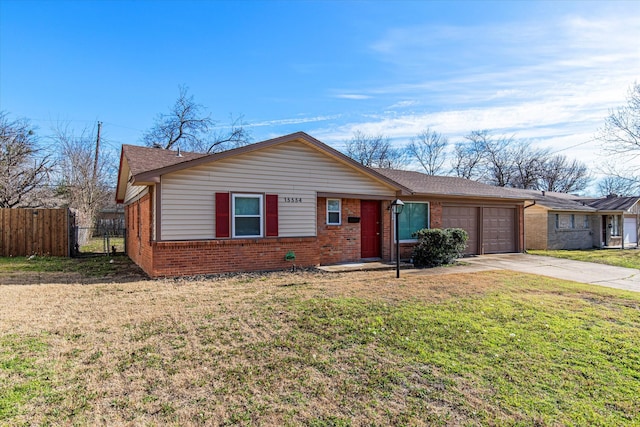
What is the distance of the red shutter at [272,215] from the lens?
952 centimetres

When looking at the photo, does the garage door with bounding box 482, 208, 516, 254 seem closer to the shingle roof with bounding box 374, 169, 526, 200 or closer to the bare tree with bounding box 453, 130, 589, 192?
the shingle roof with bounding box 374, 169, 526, 200

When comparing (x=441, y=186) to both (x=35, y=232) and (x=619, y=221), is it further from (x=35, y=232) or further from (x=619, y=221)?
(x=619, y=221)

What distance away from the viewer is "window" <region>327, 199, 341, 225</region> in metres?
11.1

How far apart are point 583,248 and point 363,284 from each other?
19.3 m

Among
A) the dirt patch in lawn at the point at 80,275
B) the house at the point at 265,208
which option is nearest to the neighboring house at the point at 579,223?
the house at the point at 265,208

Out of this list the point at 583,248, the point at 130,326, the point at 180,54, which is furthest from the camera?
the point at 583,248

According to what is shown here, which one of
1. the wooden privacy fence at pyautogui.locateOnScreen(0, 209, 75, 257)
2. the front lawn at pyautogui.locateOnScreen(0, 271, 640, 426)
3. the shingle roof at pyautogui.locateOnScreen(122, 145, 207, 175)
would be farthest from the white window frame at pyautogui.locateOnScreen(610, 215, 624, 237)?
the wooden privacy fence at pyautogui.locateOnScreen(0, 209, 75, 257)

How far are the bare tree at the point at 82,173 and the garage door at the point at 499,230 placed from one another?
65.1 feet

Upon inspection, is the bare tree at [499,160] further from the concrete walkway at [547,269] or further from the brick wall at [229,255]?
the brick wall at [229,255]

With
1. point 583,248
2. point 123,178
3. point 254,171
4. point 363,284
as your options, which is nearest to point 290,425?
point 363,284

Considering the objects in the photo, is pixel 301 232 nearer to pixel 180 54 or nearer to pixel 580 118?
pixel 180 54

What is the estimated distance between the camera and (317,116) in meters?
26.0

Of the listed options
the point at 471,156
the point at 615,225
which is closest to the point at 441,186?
the point at 615,225

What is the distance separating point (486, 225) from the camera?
1465 cm
